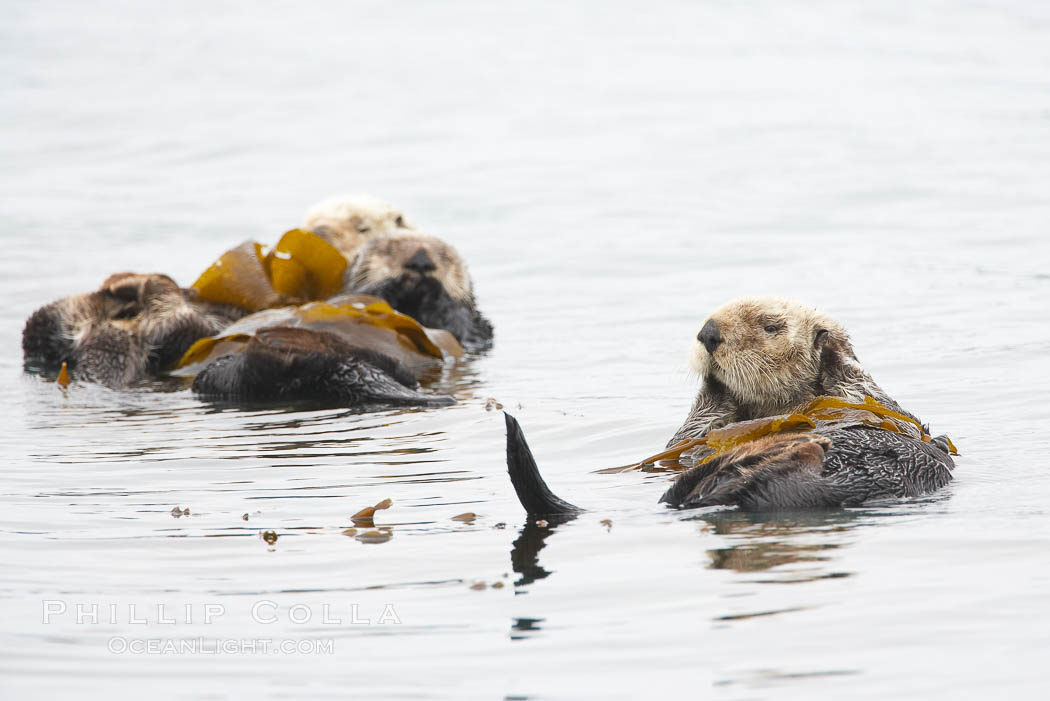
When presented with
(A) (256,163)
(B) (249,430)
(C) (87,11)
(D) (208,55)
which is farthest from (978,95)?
(C) (87,11)

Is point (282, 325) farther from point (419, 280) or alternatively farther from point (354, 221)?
A: point (354, 221)

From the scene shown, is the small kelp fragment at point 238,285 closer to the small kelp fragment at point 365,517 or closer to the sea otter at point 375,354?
the sea otter at point 375,354

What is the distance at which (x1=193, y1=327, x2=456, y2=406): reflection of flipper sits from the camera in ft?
20.2

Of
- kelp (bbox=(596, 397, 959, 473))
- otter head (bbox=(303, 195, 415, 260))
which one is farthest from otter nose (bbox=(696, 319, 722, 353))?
otter head (bbox=(303, 195, 415, 260))

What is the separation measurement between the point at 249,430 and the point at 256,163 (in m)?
16.1

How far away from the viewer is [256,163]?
21.1 metres

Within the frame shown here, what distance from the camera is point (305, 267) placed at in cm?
803

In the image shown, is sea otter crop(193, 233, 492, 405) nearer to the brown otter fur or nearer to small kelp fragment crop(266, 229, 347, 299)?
small kelp fragment crop(266, 229, 347, 299)

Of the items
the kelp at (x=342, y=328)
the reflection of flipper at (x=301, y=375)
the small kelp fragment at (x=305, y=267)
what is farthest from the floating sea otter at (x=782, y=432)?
the small kelp fragment at (x=305, y=267)

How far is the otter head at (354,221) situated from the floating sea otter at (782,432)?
4429mm

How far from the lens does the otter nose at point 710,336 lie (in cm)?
449

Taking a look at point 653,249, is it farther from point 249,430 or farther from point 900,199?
point 249,430

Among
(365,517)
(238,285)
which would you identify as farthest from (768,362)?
(238,285)

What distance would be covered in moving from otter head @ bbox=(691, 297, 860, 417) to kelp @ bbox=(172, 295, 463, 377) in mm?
2476
